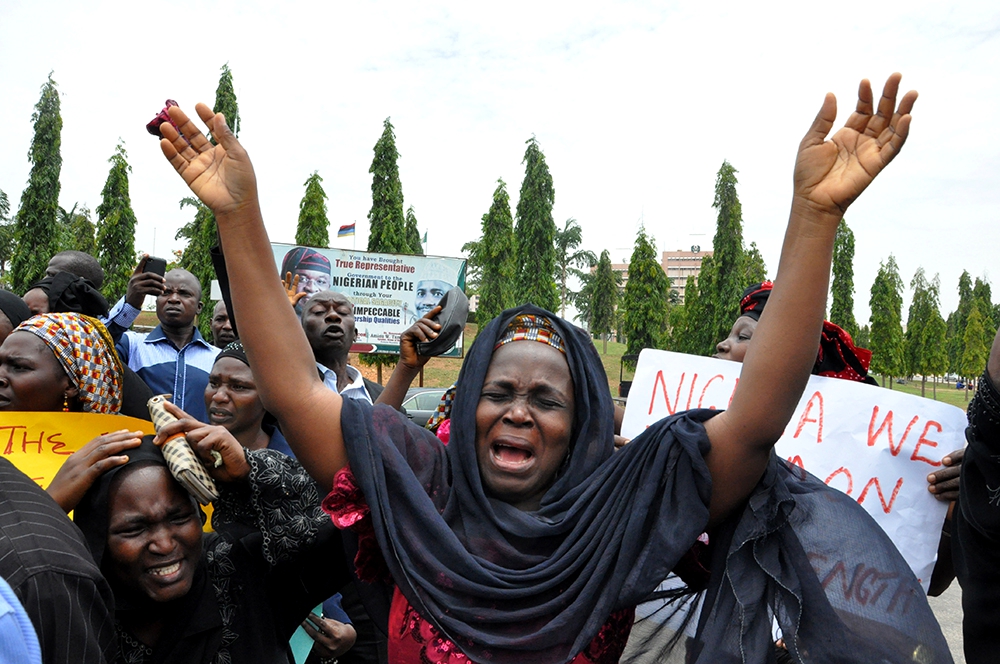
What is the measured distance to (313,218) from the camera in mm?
20828

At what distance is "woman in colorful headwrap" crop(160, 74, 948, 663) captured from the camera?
1.52 m

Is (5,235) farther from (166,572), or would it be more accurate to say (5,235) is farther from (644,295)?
(166,572)

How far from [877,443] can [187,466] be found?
2.18m

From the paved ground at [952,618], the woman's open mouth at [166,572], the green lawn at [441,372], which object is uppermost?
the woman's open mouth at [166,572]

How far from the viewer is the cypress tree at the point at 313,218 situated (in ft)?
68.4

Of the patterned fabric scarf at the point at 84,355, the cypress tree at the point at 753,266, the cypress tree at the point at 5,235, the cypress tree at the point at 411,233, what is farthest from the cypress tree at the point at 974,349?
the cypress tree at the point at 5,235

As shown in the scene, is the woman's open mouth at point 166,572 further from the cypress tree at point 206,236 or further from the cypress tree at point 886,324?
the cypress tree at point 886,324

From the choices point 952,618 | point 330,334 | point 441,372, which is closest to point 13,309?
point 330,334

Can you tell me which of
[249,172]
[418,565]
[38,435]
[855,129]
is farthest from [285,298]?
[855,129]

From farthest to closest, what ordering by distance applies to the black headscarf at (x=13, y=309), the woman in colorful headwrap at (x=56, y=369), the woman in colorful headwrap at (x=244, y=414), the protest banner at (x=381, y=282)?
the protest banner at (x=381, y=282)
the black headscarf at (x=13, y=309)
the woman in colorful headwrap at (x=244, y=414)
the woman in colorful headwrap at (x=56, y=369)

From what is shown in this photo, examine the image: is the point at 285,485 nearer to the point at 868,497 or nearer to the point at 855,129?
the point at 855,129

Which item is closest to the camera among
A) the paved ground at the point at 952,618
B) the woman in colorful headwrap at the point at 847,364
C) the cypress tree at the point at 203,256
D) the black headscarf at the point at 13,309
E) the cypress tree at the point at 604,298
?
the woman in colorful headwrap at the point at 847,364

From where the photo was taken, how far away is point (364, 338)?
55.4 ft

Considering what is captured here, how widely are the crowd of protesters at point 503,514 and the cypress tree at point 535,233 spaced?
71.3 feet
